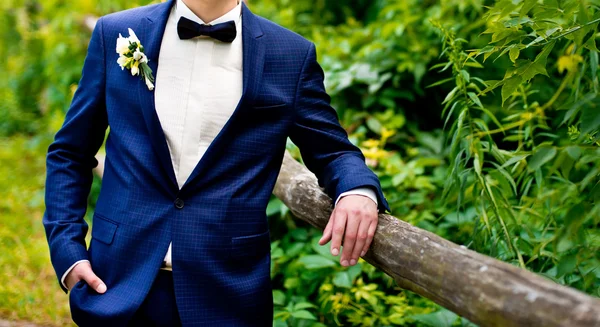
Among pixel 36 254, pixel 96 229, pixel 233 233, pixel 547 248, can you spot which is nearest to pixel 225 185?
pixel 233 233

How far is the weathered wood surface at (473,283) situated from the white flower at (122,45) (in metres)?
0.84

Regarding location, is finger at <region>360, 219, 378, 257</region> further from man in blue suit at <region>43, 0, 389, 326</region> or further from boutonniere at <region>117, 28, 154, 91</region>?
boutonniere at <region>117, 28, 154, 91</region>

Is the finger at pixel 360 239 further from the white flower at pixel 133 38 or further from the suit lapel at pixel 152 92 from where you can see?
the white flower at pixel 133 38

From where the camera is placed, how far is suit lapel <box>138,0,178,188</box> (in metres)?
1.72

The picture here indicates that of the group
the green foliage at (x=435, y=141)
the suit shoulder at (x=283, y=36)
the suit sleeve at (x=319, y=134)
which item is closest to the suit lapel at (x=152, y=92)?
the suit shoulder at (x=283, y=36)

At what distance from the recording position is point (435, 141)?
3.55 metres

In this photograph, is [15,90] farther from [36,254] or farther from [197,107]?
[197,107]

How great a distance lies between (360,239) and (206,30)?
712 millimetres

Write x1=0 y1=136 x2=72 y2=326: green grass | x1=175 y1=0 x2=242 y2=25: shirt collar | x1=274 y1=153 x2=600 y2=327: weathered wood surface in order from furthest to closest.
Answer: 1. x1=0 y1=136 x2=72 y2=326: green grass
2. x1=175 y1=0 x2=242 y2=25: shirt collar
3. x1=274 y1=153 x2=600 y2=327: weathered wood surface

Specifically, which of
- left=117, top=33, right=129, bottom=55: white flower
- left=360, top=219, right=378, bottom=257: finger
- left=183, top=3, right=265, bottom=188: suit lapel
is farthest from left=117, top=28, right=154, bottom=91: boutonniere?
left=360, top=219, right=378, bottom=257: finger

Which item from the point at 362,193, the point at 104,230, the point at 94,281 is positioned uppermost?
the point at 362,193

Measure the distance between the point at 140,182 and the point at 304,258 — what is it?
1.11 m

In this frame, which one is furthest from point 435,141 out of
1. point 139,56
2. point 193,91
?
point 139,56

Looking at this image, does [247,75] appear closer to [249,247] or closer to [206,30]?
[206,30]
